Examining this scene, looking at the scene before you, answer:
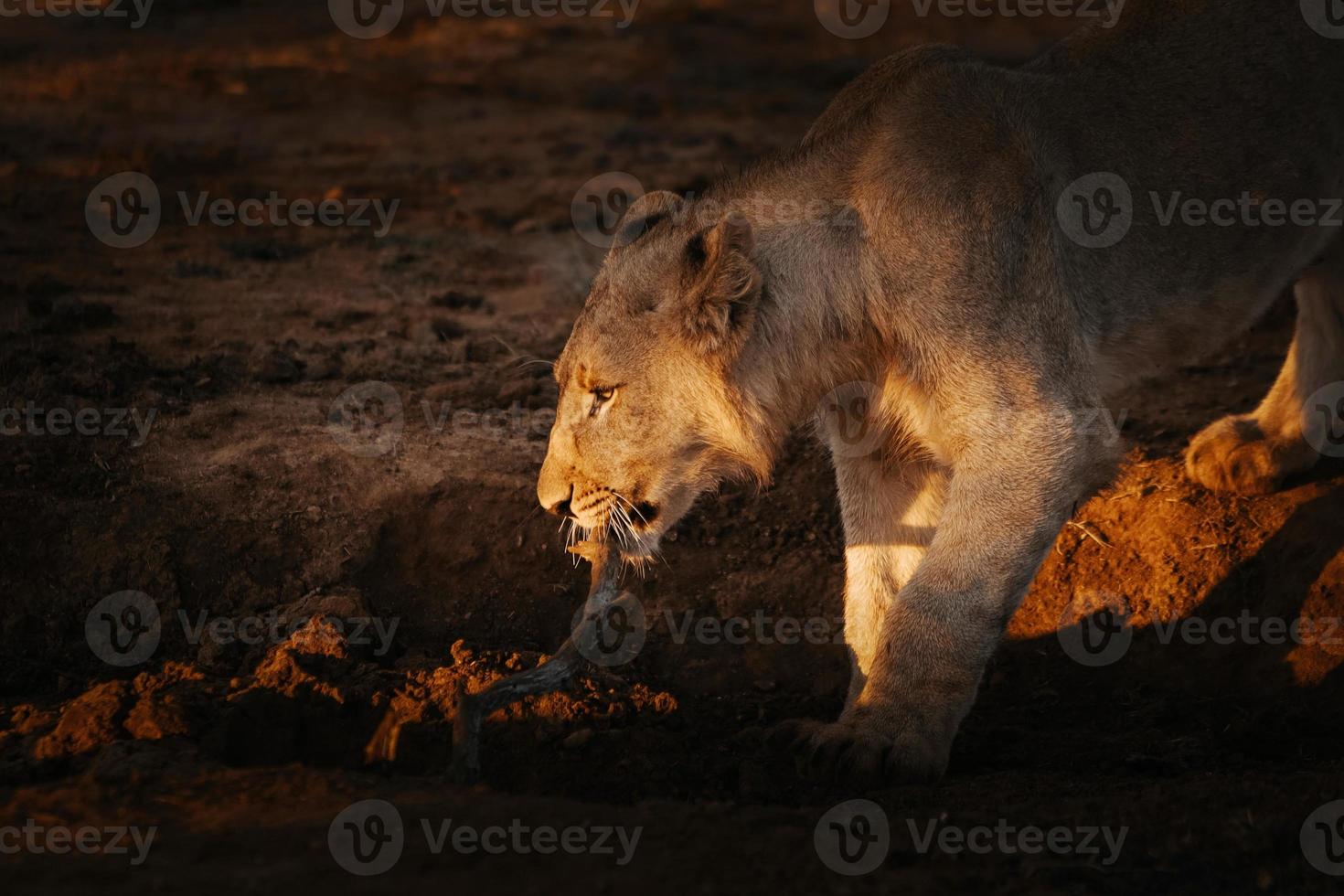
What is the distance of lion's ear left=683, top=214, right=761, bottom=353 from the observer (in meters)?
4.95

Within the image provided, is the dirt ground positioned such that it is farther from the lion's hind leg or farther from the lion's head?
the lion's head

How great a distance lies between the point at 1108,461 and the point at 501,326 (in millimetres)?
4803

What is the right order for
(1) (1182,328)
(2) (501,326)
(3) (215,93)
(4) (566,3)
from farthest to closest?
1. (4) (566,3)
2. (3) (215,93)
3. (2) (501,326)
4. (1) (1182,328)

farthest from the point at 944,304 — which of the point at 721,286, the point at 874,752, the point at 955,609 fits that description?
the point at 874,752

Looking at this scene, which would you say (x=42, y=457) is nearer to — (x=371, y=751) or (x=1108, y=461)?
(x=371, y=751)

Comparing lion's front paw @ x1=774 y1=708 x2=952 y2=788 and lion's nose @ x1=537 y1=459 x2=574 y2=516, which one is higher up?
lion's nose @ x1=537 y1=459 x2=574 y2=516

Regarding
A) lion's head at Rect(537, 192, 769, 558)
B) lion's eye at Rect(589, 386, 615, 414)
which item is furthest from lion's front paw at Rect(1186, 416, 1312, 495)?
lion's eye at Rect(589, 386, 615, 414)

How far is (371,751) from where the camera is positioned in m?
4.89

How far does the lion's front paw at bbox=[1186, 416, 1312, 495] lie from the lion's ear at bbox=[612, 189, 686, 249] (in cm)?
278

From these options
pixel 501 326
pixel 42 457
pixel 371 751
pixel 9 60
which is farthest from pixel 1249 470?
pixel 9 60

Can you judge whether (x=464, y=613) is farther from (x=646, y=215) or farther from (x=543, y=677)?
(x=646, y=215)

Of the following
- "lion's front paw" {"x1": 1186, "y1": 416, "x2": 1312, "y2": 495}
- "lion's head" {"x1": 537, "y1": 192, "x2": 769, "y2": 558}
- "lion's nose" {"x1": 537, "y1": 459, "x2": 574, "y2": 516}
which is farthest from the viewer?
"lion's front paw" {"x1": 1186, "y1": 416, "x2": 1312, "y2": 495}

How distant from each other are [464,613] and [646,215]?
77.4 inches

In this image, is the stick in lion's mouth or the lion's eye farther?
the lion's eye
